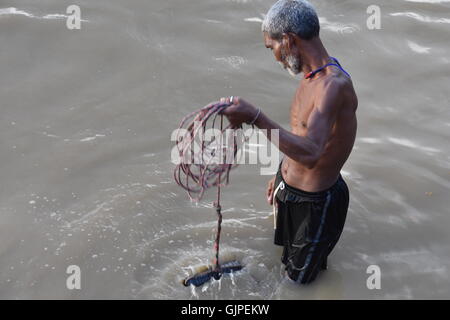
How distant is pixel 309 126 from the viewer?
8.34ft

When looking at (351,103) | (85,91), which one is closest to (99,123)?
(85,91)

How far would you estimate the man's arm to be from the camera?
2445 millimetres

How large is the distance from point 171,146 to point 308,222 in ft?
5.17

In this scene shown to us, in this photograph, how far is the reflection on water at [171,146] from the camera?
342cm

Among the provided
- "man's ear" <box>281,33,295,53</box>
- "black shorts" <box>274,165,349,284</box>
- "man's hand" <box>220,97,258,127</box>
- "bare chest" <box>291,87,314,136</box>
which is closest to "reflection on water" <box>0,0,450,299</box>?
"black shorts" <box>274,165,349,284</box>

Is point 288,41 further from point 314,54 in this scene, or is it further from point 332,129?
point 332,129

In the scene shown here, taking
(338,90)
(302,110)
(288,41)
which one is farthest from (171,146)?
(338,90)

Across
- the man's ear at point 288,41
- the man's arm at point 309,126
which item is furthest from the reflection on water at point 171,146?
the man's ear at point 288,41

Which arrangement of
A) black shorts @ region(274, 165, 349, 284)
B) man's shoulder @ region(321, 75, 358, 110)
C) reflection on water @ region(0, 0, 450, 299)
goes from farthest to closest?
reflection on water @ region(0, 0, 450, 299)
black shorts @ region(274, 165, 349, 284)
man's shoulder @ region(321, 75, 358, 110)

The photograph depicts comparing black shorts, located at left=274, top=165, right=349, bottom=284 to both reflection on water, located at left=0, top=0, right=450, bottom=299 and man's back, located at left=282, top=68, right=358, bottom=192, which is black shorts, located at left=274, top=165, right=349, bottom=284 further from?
reflection on water, located at left=0, top=0, right=450, bottom=299

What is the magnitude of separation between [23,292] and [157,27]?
294 cm

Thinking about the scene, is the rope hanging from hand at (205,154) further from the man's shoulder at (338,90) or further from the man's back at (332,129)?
the man's shoulder at (338,90)

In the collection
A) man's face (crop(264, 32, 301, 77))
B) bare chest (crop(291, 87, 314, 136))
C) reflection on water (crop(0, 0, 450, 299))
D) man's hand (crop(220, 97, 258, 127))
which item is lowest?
reflection on water (crop(0, 0, 450, 299))

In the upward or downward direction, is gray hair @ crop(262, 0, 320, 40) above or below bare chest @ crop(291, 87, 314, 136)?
above
